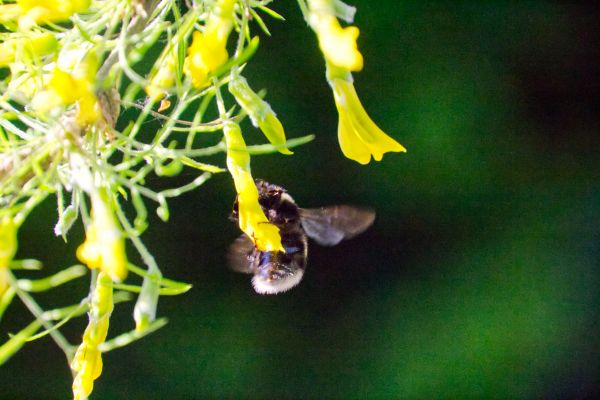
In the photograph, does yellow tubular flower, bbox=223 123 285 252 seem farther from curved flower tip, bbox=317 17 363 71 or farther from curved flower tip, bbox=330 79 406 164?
curved flower tip, bbox=317 17 363 71

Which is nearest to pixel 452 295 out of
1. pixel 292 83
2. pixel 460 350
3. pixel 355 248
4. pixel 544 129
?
pixel 460 350

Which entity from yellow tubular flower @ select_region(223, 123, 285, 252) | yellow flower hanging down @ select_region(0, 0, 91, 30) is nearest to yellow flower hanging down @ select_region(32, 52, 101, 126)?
yellow flower hanging down @ select_region(0, 0, 91, 30)

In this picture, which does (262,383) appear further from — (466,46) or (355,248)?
(466,46)

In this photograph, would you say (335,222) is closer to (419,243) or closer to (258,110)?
(258,110)

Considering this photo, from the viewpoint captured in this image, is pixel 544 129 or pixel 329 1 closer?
pixel 329 1

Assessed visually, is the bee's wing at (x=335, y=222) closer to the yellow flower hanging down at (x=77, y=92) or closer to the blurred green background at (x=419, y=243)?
the yellow flower hanging down at (x=77, y=92)

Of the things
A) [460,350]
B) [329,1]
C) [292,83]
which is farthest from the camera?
[460,350]

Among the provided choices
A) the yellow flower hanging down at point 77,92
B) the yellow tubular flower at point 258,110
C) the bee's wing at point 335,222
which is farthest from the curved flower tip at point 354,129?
the bee's wing at point 335,222
